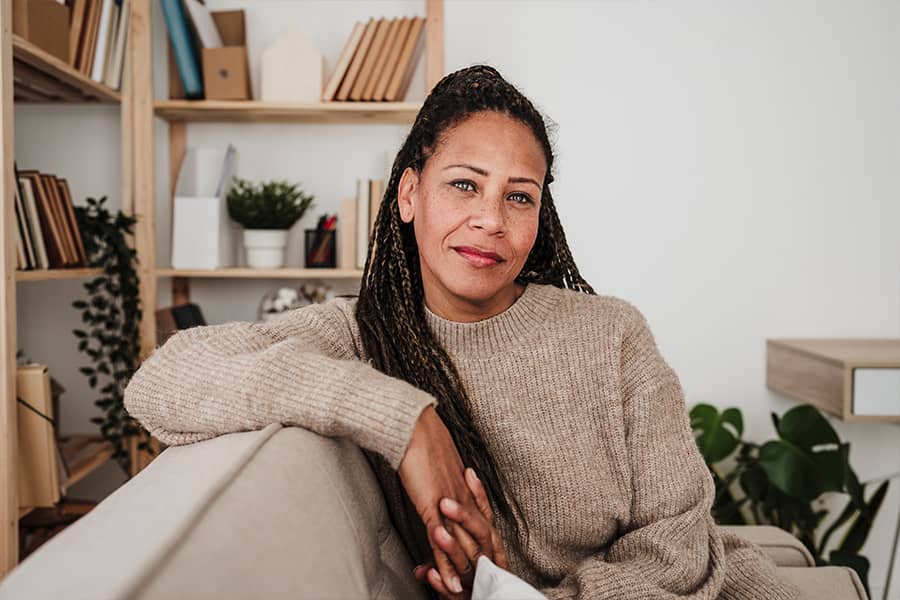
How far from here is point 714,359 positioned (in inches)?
106

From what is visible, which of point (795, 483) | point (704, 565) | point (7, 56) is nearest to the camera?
point (704, 565)

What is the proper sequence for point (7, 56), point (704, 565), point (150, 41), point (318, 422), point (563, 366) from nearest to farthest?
point (318, 422) < point (704, 565) < point (563, 366) < point (7, 56) < point (150, 41)

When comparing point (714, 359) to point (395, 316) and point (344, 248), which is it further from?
point (395, 316)

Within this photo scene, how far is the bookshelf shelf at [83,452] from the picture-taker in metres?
2.12

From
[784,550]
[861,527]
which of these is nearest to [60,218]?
[784,550]

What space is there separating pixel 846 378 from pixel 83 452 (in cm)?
215

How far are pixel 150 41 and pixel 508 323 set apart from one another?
5.64ft

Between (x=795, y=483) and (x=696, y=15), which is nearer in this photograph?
(x=795, y=483)

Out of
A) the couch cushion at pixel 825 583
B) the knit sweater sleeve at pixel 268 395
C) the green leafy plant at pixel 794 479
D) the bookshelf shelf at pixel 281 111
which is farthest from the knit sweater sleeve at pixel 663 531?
the bookshelf shelf at pixel 281 111

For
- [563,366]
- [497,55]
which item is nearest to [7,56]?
[563,366]

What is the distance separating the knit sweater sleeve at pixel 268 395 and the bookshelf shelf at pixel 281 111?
5.04ft

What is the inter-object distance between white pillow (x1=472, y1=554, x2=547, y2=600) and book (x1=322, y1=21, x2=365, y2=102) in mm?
1863

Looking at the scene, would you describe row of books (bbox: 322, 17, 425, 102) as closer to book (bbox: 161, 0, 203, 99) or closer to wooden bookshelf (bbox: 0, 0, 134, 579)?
book (bbox: 161, 0, 203, 99)

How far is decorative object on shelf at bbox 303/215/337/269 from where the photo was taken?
2.50 metres
